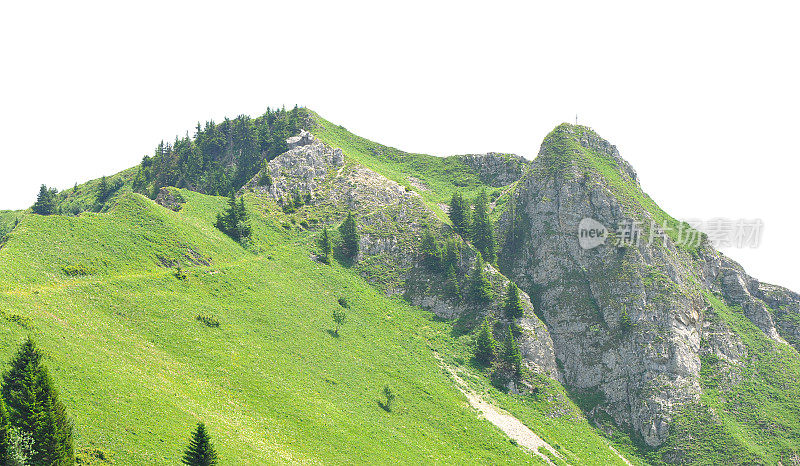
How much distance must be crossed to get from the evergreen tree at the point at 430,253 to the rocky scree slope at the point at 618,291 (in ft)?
78.2

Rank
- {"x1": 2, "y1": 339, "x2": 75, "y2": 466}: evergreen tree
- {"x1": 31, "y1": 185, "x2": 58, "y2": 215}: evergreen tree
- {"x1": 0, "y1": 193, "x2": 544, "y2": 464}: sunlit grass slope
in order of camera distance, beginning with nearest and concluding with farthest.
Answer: {"x1": 2, "y1": 339, "x2": 75, "y2": 466}: evergreen tree < {"x1": 0, "y1": 193, "x2": 544, "y2": 464}: sunlit grass slope < {"x1": 31, "y1": 185, "x2": 58, "y2": 215}: evergreen tree

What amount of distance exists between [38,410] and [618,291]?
109 meters

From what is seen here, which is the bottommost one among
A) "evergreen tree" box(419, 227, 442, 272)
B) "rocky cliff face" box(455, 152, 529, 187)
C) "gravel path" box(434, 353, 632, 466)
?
"gravel path" box(434, 353, 632, 466)

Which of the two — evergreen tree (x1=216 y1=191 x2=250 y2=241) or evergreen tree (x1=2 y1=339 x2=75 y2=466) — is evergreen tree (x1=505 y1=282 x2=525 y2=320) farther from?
evergreen tree (x1=2 y1=339 x2=75 y2=466)

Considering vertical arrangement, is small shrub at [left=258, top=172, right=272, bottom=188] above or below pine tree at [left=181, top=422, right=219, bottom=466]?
above

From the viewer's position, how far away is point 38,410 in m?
32.5

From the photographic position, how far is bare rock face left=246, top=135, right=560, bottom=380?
10456 centimetres

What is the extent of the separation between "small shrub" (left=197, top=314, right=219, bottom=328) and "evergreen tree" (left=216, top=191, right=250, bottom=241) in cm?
3664

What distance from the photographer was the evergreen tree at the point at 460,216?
4894 inches

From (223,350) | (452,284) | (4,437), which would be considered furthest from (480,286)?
(4,437)

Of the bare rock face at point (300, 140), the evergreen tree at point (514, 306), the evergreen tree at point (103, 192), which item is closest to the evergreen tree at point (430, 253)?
the evergreen tree at point (514, 306)

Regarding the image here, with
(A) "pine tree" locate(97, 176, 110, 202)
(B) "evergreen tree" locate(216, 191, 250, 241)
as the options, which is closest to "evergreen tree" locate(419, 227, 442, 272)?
(B) "evergreen tree" locate(216, 191, 250, 241)

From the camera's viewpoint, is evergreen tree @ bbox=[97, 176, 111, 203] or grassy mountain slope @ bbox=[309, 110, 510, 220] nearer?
grassy mountain slope @ bbox=[309, 110, 510, 220]

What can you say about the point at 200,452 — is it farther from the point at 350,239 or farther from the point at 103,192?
the point at 103,192
